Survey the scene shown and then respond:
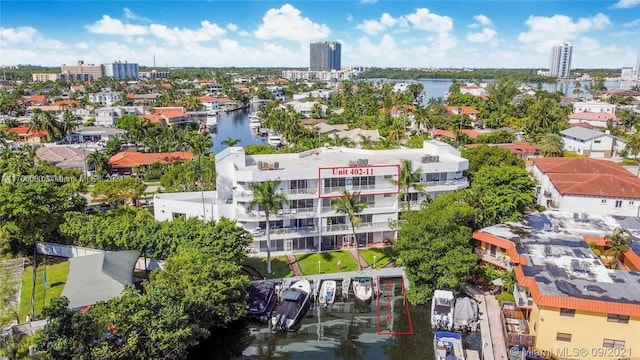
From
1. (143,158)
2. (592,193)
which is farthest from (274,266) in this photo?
(143,158)

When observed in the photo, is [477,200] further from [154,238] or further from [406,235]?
[154,238]

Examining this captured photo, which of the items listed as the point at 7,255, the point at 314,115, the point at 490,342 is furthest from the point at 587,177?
the point at 314,115

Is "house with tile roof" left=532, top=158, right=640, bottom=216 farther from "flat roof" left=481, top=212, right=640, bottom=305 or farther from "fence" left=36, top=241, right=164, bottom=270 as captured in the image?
"fence" left=36, top=241, right=164, bottom=270

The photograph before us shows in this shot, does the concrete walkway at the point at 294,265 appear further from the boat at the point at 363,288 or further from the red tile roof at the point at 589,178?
the red tile roof at the point at 589,178

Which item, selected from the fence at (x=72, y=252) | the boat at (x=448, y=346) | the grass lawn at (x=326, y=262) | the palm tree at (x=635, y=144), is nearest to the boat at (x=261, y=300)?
the grass lawn at (x=326, y=262)

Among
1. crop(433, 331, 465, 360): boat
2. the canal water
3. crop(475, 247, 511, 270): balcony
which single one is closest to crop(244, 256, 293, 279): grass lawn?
the canal water

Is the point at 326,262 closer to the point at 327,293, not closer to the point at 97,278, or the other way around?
the point at 327,293
